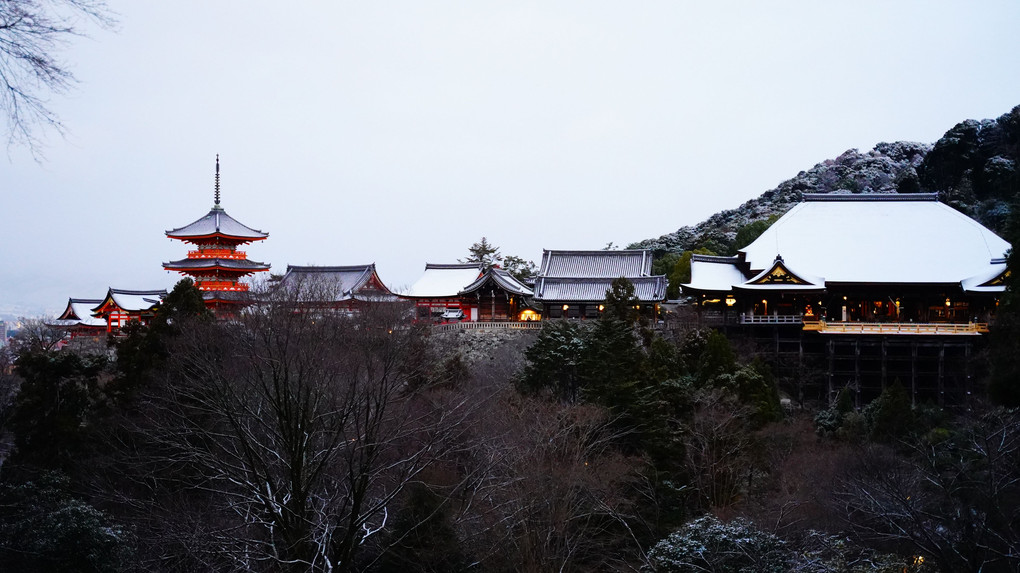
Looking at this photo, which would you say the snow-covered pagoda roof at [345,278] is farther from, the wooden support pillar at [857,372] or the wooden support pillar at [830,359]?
the wooden support pillar at [857,372]

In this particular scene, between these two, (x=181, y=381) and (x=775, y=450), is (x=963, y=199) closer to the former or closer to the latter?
(x=775, y=450)

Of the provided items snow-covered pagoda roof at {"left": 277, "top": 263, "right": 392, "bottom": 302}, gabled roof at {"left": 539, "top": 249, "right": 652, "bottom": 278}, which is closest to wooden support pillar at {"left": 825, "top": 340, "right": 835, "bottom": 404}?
gabled roof at {"left": 539, "top": 249, "right": 652, "bottom": 278}

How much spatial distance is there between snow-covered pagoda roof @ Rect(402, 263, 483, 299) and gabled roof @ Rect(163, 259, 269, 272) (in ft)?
31.1

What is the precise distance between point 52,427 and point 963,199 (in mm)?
47663

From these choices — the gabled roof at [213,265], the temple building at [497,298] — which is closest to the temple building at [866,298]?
the temple building at [497,298]

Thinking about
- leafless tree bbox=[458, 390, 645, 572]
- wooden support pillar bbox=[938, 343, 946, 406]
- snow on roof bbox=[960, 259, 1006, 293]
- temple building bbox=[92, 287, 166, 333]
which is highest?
snow on roof bbox=[960, 259, 1006, 293]

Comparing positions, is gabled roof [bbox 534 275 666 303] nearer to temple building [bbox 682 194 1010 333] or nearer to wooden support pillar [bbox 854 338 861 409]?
temple building [bbox 682 194 1010 333]

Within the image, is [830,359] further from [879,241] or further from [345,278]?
[345,278]

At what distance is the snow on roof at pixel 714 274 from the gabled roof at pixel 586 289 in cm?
132

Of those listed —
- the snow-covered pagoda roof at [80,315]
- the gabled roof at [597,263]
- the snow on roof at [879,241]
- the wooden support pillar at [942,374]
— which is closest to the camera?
the wooden support pillar at [942,374]

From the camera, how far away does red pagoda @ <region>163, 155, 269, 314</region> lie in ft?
138

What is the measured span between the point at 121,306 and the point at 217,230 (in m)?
5.92

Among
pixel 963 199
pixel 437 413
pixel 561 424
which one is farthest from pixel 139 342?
pixel 963 199

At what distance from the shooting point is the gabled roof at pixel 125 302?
41281 millimetres
